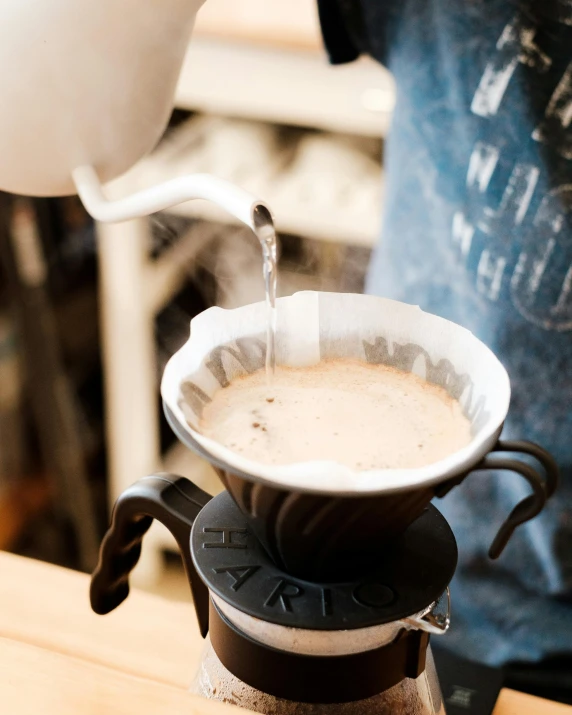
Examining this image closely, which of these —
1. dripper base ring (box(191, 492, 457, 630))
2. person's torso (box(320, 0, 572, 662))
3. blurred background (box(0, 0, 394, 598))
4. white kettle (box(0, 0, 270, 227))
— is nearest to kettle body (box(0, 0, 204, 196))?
white kettle (box(0, 0, 270, 227))

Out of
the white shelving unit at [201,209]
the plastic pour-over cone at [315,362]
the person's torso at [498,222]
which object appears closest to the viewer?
the plastic pour-over cone at [315,362]

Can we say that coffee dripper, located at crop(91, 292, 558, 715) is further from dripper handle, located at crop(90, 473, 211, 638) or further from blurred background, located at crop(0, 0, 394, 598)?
blurred background, located at crop(0, 0, 394, 598)

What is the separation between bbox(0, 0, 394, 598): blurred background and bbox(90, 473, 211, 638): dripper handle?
3.31ft

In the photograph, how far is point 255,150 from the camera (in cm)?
158

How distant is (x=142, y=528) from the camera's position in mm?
598

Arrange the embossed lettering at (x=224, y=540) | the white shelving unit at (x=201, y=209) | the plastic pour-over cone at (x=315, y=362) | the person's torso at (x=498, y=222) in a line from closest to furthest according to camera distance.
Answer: the plastic pour-over cone at (x=315, y=362) → the embossed lettering at (x=224, y=540) → the person's torso at (x=498, y=222) → the white shelving unit at (x=201, y=209)

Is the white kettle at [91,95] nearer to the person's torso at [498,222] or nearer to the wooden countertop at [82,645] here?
the wooden countertop at [82,645]

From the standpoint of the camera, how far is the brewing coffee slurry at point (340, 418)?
1.53ft

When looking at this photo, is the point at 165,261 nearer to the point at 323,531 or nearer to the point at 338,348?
the point at 338,348

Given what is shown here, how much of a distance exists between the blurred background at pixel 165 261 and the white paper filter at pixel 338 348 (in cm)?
99

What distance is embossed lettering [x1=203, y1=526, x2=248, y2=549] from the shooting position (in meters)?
0.51

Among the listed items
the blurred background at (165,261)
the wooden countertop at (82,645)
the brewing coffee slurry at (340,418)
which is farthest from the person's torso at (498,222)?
the blurred background at (165,261)

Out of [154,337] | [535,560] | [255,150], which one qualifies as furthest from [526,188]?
[154,337]

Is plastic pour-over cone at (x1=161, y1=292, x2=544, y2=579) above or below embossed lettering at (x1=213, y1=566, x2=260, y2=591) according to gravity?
above
